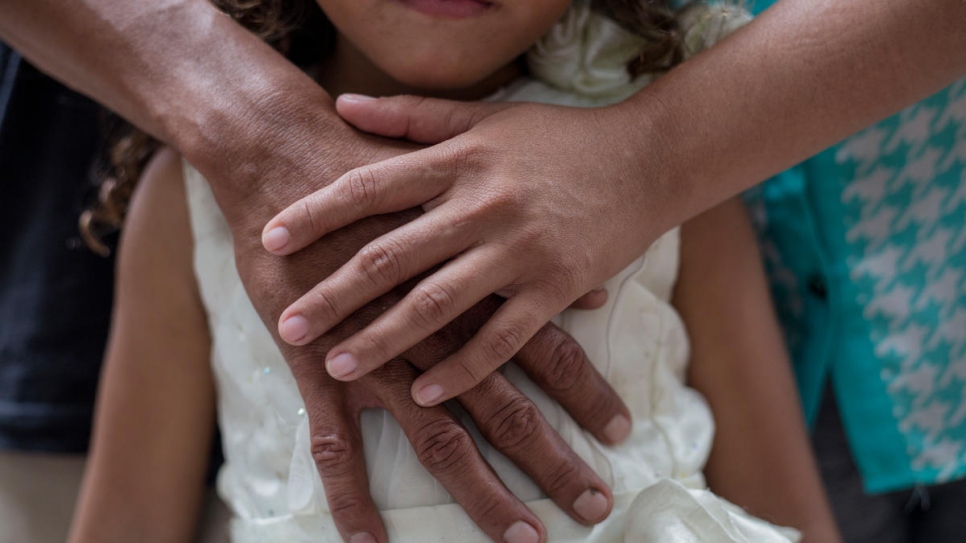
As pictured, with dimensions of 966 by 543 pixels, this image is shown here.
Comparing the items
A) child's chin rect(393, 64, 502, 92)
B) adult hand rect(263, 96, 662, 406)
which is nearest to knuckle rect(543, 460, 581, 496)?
adult hand rect(263, 96, 662, 406)

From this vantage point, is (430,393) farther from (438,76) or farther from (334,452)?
(438,76)

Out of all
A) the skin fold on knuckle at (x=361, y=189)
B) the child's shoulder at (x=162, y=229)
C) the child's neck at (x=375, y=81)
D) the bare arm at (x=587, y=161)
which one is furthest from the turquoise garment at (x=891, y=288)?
the child's shoulder at (x=162, y=229)

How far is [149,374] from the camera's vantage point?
1.08m

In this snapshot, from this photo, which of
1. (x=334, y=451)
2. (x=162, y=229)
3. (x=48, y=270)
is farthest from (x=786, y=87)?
(x=48, y=270)

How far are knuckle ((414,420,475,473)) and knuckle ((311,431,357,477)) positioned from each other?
8 cm

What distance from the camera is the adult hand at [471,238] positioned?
0.75 meters

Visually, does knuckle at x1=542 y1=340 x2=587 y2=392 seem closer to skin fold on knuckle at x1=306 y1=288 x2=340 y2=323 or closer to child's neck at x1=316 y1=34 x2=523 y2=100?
skin fold on knuckle at x1=306 y1=288 x2=340 y2=323

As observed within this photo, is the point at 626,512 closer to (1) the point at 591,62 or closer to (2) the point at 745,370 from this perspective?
(2) the point at 745,370

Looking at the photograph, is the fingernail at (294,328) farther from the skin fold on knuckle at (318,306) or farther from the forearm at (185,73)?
the forearm at (185,73)

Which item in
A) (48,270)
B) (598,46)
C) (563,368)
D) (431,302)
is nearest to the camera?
(431,302)

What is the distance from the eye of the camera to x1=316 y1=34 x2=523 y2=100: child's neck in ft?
3.55

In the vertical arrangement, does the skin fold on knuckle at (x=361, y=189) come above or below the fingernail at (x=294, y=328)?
above

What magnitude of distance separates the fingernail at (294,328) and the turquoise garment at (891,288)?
2.63 ft

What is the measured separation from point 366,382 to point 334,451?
3.1 inches
